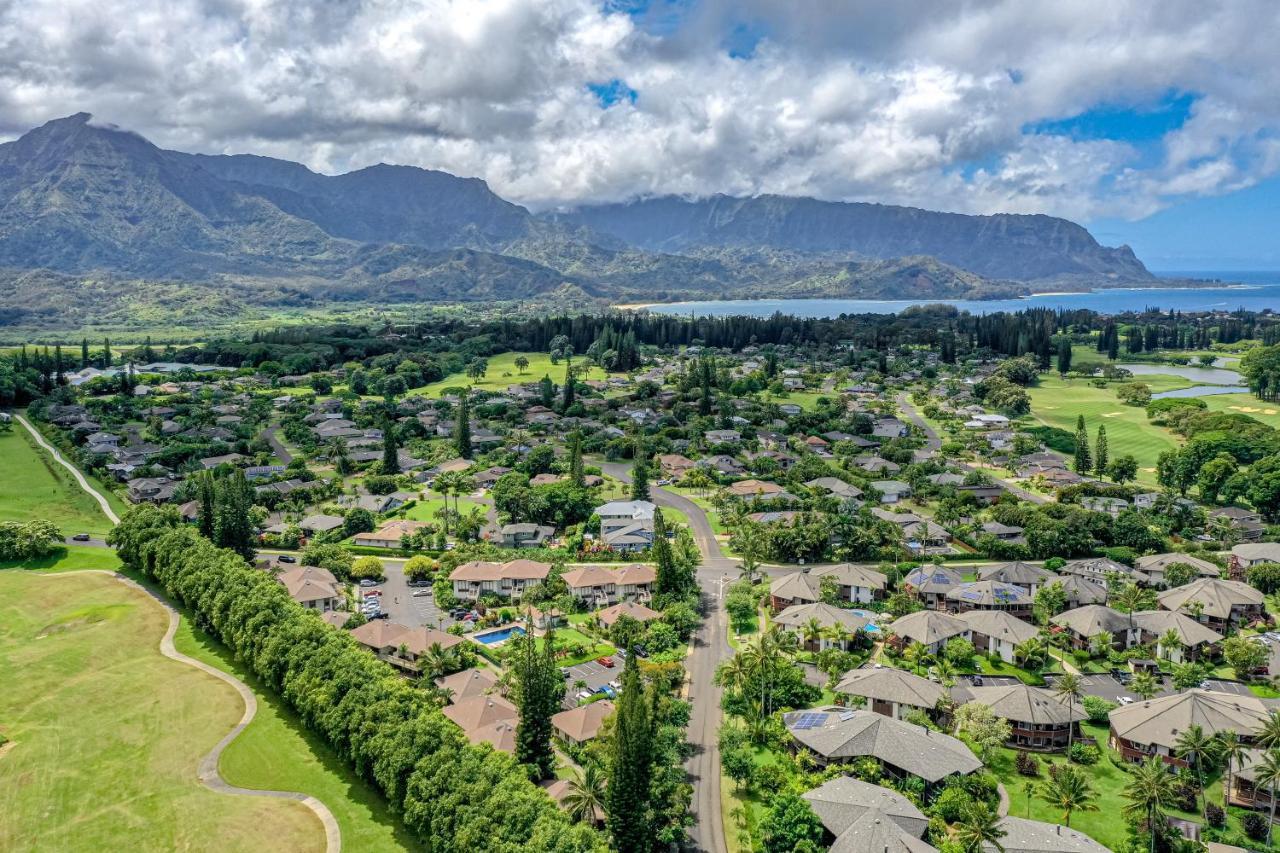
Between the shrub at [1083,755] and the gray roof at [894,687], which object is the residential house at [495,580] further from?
the shrub at [1083,755]

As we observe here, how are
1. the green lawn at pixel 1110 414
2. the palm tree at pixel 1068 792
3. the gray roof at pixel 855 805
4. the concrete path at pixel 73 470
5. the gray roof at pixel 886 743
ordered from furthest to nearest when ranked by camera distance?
the green lawn at pixel 1110 414 < the concrete path at pixel 73 470 < the gray roof at pixel 886 743 < the palm tree at pixel 1068 792 < the gray roof at pixel 855 805

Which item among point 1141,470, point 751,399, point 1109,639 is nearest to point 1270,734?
point 1109,639

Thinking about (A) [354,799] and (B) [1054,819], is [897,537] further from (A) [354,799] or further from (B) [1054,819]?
(A) [354,799]

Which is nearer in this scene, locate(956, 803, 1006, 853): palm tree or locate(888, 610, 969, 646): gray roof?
locate(956, 803, 1006, 853): palm tree

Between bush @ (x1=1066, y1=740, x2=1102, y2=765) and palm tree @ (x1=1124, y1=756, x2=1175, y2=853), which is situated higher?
palm tree @ (x1=1124, y1=756, x2=1175, y2=853)

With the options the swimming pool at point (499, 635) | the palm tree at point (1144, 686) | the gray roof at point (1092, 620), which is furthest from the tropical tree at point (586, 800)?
the gray roof at point (1092, 620)

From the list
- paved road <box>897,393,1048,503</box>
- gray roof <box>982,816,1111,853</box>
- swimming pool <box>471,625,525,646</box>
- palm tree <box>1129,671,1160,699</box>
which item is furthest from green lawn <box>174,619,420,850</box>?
paved road <box>897,393,1048,503</box>

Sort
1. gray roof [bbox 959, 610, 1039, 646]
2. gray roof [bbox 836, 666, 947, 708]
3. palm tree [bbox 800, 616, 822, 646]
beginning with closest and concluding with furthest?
gray roof [bbox 836, 666, 947, 708] < gray roof [bbox 959, 610, 1039, 646] < palm tree [bbox 800, 616, 822, 646]

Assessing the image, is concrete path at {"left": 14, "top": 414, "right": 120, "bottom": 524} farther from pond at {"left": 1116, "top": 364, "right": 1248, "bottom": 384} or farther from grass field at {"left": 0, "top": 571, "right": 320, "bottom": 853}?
pond at {"left": 1116, "top": 364, "right": 1248, "bottom": 384}

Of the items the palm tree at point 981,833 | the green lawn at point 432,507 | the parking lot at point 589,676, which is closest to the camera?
the palm tree at point 981,833
